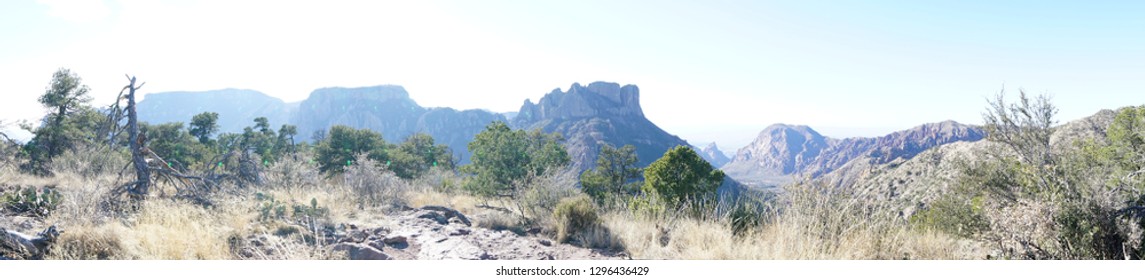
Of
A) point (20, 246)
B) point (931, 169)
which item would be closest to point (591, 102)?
point (931, 169)

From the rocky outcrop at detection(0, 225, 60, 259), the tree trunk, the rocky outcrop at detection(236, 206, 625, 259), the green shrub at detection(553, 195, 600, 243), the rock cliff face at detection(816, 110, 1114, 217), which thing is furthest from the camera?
the rock cliff face at detection(816, 110, 1114, 217)

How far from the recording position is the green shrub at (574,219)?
650 centimetres

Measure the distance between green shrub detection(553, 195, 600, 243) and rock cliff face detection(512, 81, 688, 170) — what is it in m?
112

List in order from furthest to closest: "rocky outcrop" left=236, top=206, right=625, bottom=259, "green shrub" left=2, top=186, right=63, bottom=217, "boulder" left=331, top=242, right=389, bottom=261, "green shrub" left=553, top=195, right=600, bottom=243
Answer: "green shrub" left=553, top=195, right=600, bottom=243 → "green shrub" left=2, top=186, right=63, bottom=217 → "rocky outcrop" left=236, top=206, right=625, bottom=259 → "boulder" left=331, top=242, right=389, bottom=261

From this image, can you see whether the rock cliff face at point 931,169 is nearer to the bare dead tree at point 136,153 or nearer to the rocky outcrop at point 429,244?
the rocky outcrop at point 429,244

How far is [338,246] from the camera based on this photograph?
4.88 m

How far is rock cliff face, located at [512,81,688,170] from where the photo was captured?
13062cm

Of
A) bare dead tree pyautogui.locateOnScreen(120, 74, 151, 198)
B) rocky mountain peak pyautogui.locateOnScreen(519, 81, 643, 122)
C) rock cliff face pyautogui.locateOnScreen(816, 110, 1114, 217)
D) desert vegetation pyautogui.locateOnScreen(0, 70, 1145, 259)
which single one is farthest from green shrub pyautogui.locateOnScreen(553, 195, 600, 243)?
rocky mountain peak pyautogui.locateOnScreen(519, 81, 643, 122)

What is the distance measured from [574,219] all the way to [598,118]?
138112 millimetres

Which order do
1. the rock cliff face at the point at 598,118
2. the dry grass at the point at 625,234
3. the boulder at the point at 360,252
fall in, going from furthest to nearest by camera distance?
the rock cliff face at the point at 598,118 → the boulder at the point at 360,252 → the dry grass at the point at 625,234

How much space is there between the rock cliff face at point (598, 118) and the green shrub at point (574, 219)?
366ft

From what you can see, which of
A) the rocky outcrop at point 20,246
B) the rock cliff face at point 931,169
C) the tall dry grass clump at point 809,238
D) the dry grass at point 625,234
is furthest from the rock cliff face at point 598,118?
the rocky outcrop at point 20,246

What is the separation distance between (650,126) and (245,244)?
150113mm

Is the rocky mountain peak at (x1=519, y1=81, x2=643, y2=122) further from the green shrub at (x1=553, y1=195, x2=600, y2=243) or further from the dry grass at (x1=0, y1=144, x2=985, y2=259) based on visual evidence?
the dry grass at (x1=0, y1=144, x2=985, y2=259)
